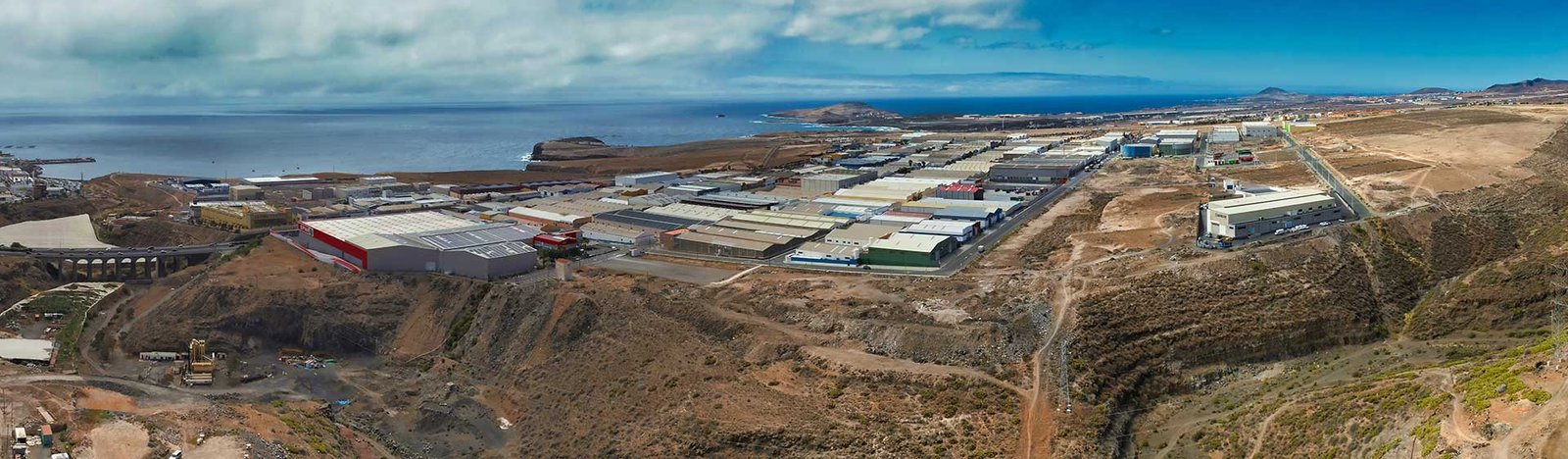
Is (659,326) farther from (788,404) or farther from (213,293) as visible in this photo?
(213,293)

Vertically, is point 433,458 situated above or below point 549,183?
below

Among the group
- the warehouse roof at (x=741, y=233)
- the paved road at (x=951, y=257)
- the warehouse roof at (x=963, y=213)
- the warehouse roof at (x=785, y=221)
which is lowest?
the paved road at (x=951, y=257)

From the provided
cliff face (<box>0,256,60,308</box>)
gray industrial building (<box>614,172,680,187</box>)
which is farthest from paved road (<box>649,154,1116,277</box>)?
cliff face (<box>0,256,60,308</box>)

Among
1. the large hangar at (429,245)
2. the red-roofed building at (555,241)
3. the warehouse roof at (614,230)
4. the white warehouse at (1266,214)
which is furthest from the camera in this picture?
the warehouse roof at (614,230)

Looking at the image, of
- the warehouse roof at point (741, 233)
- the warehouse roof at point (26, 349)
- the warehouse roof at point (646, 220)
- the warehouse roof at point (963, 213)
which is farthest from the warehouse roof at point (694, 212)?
the warehouse roof at point (26, 349)

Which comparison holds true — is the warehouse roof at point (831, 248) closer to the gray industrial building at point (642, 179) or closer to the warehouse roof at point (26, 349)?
the warehouse roof at point (26, 349)

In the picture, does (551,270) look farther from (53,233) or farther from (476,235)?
(53,233)

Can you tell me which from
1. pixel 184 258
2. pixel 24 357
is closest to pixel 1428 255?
pixel 24 357
